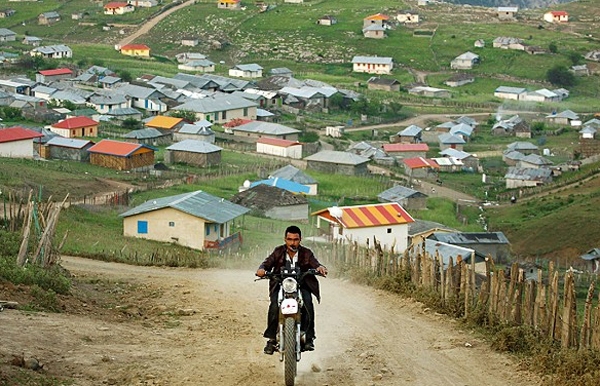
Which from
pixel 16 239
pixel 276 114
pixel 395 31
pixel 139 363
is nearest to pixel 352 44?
pixel 395 31

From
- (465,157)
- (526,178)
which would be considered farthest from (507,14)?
(526,178)

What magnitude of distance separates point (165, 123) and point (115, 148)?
53.8ft

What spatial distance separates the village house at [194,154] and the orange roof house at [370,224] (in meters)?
18.2

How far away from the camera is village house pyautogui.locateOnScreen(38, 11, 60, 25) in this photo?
123 meters

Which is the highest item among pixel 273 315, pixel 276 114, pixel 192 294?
pixel 273 315

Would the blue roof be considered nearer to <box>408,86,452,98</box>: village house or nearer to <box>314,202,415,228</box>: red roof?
<box>314,202,415,228</box>: red roof

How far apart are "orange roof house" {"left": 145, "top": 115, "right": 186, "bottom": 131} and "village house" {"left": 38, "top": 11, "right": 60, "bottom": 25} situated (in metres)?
52.8

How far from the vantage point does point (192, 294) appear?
701 inches

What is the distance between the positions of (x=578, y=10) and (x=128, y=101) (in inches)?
2811

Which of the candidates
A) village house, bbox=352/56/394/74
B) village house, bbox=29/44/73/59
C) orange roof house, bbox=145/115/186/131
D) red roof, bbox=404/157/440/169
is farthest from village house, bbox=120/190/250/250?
village house, bbox=352/56/394/74

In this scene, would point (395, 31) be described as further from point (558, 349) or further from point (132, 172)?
point (558, 349)

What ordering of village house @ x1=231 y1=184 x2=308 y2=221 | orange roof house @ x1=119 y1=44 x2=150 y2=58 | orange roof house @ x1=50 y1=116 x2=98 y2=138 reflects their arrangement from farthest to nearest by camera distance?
orange roof house @ x1=119 y1=44 x2=150 y2=58 → orange roof house @ x1=50 y1=116 x2=98 y2=138 → village house @ x1=231 y1=184 x2=308 y2=221

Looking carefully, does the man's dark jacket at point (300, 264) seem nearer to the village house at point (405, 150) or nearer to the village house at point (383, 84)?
the village house at point (405, 150)

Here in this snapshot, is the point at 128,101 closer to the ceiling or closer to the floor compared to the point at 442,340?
closer to the floor
